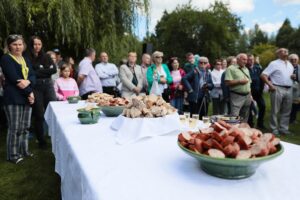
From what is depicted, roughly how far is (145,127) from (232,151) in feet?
2.90

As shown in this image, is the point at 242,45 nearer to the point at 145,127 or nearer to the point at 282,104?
the point at 282,104

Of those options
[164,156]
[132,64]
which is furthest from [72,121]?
[132,64]

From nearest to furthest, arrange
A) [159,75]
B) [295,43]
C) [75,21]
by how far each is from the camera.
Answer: [159,75] → [75,21] → [295,43]

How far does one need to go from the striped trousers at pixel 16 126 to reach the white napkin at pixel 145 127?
2183 millimetres

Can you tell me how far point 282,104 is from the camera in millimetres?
5859

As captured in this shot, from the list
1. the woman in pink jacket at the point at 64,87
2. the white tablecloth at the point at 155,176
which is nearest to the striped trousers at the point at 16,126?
the woman in pink jacket at the point at 64,87

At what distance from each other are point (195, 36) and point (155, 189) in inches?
1518

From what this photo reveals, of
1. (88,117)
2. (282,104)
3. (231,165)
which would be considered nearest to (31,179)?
(88,117)

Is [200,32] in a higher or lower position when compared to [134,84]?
higher

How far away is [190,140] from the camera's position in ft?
4.69

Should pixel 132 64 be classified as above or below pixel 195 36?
below

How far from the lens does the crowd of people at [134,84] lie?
3.83 m

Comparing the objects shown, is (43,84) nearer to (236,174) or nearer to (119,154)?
(119,154)

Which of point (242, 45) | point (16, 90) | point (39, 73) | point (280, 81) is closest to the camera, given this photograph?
point (16, 90)
